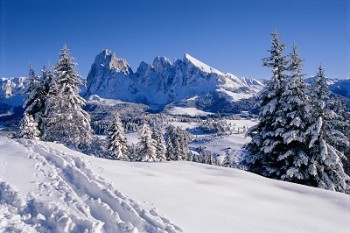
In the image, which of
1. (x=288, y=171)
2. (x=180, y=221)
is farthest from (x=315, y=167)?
(x=180, y=221)

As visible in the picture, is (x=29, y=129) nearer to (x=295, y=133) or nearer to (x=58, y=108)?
(x=58, y=108)

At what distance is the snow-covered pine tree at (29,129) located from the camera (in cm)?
3391

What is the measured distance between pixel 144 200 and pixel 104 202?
48.6 inches

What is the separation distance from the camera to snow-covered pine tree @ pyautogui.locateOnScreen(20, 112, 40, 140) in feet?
111

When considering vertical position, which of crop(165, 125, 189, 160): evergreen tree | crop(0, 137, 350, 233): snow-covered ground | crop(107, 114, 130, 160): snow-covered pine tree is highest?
crop(0, 137, 350, 233): snow-covered ground

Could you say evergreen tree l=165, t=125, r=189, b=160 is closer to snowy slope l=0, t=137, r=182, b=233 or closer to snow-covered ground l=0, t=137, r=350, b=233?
snow-covered ground l=0, t=137, r=350, b=233

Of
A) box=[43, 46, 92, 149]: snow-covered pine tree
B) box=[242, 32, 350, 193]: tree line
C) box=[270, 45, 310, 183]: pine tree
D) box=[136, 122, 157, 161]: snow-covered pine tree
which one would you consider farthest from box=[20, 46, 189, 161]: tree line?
box=[270, 45, 310, 183]: pine tree

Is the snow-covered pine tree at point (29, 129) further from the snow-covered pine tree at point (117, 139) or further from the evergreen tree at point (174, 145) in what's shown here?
the evergreen tree at point (174, 145)

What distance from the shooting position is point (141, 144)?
148 ft

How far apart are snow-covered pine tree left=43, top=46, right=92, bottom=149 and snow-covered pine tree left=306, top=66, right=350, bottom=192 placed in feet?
68.7

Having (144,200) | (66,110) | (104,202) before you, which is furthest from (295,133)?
(66,110)

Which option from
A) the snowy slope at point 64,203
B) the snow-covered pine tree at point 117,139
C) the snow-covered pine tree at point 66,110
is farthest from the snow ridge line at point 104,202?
the snow-covered pine tree at point 117,139

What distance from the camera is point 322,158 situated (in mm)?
20281

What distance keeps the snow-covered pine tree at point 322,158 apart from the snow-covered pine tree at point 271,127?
187 centimetres
